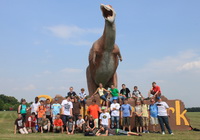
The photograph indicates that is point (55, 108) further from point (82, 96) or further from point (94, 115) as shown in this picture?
point (94, 115)

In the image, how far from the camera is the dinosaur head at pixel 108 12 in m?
11.3

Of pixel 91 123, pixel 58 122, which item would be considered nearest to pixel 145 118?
pixel 91 123

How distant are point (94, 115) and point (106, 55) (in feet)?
11.1

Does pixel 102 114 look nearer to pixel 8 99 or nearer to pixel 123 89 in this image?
pixel 123 89

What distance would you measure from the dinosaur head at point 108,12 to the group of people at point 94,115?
11.3 feet

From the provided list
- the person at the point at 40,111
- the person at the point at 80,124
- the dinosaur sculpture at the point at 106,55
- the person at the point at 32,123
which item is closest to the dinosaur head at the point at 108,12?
the dinosaur sculpture at the point at 106,55

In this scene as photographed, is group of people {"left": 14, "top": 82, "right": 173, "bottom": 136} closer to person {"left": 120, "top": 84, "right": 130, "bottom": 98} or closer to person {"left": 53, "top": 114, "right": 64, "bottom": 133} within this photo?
person {"left": 53, "top": 114, "right": 64, "bottom": 133}

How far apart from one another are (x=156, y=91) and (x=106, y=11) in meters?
4.51

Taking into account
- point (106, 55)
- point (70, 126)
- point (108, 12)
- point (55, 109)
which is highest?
point (108, 12)

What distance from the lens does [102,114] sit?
10203 millimetres

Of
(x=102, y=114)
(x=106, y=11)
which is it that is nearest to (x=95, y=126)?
(x=102, y=114)

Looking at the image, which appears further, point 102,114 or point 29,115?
point 29,115

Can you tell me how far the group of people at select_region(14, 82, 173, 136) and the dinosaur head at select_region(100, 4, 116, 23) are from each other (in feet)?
11.3

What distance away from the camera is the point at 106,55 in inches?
488
